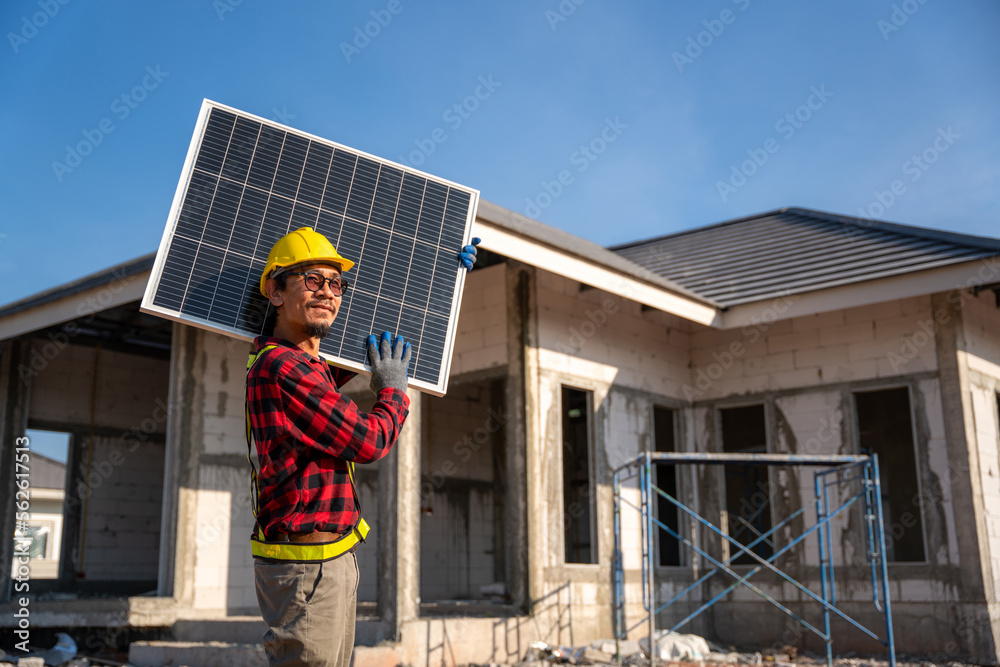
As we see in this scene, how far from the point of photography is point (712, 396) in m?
13.5

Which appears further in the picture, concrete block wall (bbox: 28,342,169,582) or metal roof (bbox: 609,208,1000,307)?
concrete block wall (bbox: 28,342,169,582)

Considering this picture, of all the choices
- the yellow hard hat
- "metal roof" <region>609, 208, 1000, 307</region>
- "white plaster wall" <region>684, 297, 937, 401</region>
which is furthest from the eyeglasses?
"white plaster wall" <region>684, 297, 937, 401</region>

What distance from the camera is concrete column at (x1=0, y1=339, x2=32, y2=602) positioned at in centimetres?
1294

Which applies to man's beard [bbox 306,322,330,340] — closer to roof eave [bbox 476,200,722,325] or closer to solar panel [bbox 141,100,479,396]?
solar panel [bbox 141,100,479,396]

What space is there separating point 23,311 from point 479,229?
6.48m

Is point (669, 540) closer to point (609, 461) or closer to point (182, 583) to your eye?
point (609, 461)

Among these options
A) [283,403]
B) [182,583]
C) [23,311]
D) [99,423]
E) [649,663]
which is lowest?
[649,663]

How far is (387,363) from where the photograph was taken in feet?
11.3

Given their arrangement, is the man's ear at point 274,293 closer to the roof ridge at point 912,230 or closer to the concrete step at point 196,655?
the concrete step at point 196,655

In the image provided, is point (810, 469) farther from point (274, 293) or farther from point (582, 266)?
point (274, 293)

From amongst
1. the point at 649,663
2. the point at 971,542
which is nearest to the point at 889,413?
the point at 971,542

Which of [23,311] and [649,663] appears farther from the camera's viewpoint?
[23,311]

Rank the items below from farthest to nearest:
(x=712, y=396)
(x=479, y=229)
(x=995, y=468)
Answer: (x=712, y=396) < (x=995, y=468) < (x=479, y=229)

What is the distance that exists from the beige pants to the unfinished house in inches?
233
